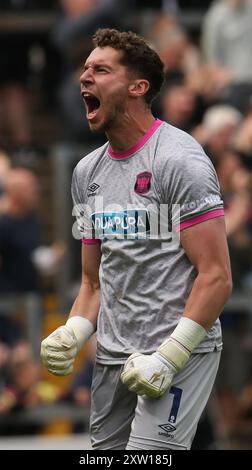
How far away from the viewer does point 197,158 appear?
5531 millimetres

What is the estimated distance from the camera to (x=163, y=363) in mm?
5379

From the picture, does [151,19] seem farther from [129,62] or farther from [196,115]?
[129,62]

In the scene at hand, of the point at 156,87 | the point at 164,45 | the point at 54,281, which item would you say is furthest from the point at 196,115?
the point at 156,87

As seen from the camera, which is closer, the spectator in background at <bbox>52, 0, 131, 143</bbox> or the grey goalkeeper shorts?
the grey goalkeeper shorts

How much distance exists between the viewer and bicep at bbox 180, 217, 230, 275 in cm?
546

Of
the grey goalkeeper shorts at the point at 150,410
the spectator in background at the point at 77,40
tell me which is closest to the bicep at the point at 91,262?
the grey goalkeeper shorts at the point at 150,410

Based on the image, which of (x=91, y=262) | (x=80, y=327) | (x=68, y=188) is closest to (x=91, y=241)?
(x=91, y=262)

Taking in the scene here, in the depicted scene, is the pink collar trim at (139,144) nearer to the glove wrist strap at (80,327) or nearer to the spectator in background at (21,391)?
the glove wrist strap at (80,327)

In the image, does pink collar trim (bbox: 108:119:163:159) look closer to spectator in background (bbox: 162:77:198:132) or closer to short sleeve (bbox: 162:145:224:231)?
short sleeve (bbox: 162:145:224:231)

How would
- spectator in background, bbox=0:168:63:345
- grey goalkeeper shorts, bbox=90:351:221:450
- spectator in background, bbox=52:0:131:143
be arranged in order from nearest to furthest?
grey goalkeeper shorts, bbox=90:351:221:450, spectator in background, bbox=0:168:63:345, spectator in background, bbox=52:0:131:143

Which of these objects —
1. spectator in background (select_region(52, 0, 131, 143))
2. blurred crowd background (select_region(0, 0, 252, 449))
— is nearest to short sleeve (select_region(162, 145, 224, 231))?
blurred crowd background (select_region(0, 0, 252, 449))

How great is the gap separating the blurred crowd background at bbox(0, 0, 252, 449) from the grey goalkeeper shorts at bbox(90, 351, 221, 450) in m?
4.38

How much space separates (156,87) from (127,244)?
751mm

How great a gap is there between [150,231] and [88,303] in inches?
24.7
